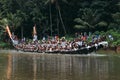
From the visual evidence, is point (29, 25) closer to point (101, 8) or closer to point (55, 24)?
point (55, 24)

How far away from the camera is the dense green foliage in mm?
54688

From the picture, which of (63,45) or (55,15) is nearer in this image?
(63,45)

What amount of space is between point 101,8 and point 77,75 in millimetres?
34764

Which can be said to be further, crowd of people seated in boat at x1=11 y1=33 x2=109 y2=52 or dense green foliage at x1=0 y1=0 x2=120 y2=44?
dense green foliage at x1=0 y1=0 x2=120 y2=44

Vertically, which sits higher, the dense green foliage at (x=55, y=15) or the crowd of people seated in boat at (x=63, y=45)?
the dense green foliage at (x=55, y=15)

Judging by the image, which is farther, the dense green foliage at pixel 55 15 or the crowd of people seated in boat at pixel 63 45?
the dense green foliage at pixel 55 15

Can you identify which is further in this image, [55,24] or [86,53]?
[55,24]

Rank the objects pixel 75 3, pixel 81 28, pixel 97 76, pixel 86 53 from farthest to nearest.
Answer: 1. pixel 75 3
2. pixel 81 28
3. pixel 86 53
4. pixel 97 76

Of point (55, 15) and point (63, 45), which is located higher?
point (55, 15)

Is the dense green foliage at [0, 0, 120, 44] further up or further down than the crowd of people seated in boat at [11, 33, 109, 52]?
further up

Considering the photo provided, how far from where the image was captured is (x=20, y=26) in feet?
205

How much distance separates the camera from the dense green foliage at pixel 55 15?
2153 inches

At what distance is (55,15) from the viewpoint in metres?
61.7

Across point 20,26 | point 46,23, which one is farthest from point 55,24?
point 20,26
